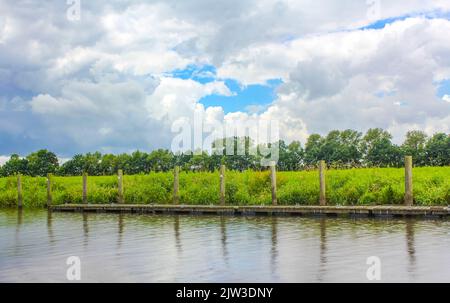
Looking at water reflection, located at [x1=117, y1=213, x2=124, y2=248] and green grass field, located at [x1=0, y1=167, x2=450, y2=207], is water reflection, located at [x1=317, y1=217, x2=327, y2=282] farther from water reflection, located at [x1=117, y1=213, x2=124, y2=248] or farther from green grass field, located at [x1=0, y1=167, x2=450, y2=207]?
water reflection, located at [x1=117, y1=213, x2=124, y2=248]

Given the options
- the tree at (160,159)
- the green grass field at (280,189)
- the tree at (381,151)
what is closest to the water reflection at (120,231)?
the green grass field at (280,189)

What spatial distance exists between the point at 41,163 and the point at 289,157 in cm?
3606

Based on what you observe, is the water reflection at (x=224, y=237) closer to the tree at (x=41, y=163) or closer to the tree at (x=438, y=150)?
the tree at (x=438, y=150)

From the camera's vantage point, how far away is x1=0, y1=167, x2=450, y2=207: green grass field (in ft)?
90.8

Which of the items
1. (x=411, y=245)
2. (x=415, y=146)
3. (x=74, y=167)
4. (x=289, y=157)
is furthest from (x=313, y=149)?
(x=411, y=245)

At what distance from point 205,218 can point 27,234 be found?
314 inches

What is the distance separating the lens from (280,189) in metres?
31.0

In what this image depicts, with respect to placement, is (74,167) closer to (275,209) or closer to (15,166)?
(15,166)

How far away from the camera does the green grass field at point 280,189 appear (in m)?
27.7

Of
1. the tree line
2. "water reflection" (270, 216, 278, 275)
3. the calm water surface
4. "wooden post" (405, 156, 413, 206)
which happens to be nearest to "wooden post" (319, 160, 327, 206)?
the calm water surface

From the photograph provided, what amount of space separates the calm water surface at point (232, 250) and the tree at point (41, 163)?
6110 cm
